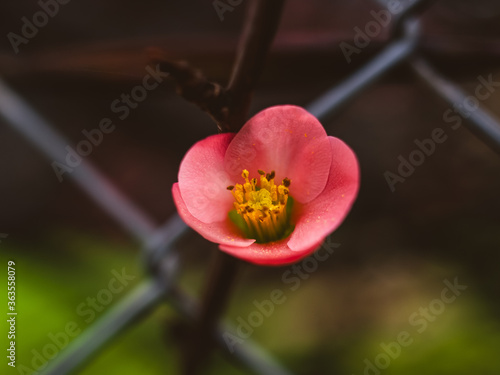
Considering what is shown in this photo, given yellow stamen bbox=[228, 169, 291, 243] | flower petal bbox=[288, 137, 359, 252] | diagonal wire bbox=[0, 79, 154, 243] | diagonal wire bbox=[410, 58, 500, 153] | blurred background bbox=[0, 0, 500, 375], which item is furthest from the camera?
diagonal wire bbox=[0, 79, 154, 243]

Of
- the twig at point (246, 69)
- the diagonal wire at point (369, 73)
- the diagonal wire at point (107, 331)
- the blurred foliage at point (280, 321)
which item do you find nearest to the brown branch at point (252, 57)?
the twig at point (246, 69)

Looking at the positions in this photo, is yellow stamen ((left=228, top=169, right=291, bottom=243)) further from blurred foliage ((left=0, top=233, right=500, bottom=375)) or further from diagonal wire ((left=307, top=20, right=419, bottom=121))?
blurred foliage ((left=0, top=233, right=500, bottom=375))

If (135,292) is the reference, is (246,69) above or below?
above

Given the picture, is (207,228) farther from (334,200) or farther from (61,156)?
(61,156)

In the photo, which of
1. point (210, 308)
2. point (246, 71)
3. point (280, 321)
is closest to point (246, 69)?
point (246, 71)

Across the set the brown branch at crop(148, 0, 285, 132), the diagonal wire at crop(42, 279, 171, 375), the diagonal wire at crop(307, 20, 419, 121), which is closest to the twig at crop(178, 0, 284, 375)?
the brown branch at crop(148, 0, 285, 132)

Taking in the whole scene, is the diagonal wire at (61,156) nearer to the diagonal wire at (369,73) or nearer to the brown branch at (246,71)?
the diagonal wire at (369,73)

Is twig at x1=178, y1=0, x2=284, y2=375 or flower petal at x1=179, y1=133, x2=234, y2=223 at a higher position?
twig at x1=178, y1=0, x2=284, y2=375
